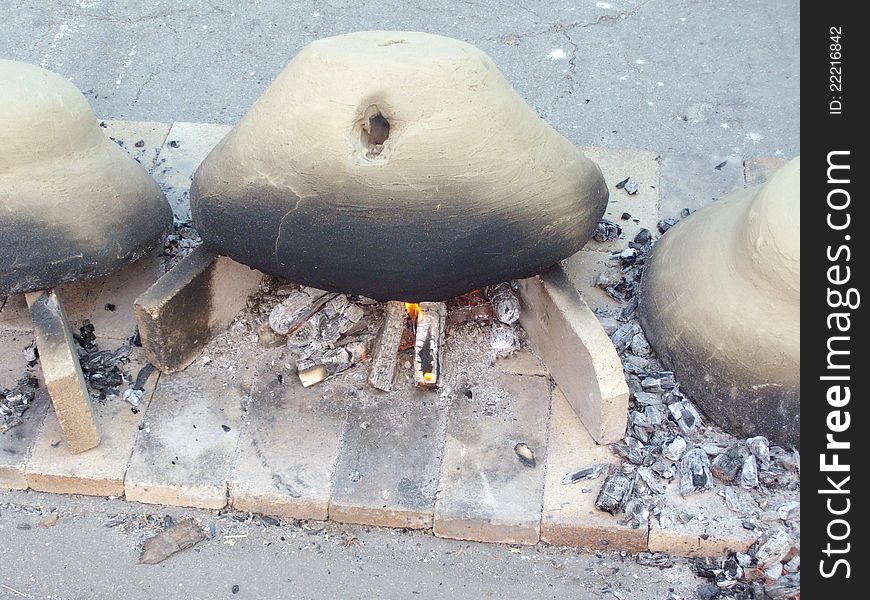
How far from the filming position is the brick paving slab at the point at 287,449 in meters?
3.94

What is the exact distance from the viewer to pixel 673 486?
392 centimetres

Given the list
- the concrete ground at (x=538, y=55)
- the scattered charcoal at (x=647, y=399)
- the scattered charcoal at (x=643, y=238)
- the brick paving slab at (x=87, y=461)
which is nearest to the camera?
the brick paving slab at (x=87, y=461)

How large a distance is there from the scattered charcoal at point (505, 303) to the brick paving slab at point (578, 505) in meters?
0.52

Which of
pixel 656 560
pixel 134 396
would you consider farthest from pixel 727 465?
pixel 134 396

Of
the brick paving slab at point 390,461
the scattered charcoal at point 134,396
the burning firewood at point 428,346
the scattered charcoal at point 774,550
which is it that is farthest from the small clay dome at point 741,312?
the scattered charcoal at point 134,396

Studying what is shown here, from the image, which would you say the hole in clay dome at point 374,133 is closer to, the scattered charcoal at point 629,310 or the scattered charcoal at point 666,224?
the scattered charcoal at point 629,310

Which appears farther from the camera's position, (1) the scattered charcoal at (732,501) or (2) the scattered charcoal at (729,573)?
(1) the scattered charcoal at (732,501)

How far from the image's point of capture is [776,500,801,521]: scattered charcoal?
379cm

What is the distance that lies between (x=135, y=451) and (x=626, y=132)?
3192 mm

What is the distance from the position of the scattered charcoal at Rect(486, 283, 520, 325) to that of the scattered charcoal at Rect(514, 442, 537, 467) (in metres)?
0.56

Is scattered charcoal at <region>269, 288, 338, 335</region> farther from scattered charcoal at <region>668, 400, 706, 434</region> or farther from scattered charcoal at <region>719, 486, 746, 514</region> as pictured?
scattered charcoal at <region>719, 486, 746, 514</region>

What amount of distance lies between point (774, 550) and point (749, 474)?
289 millimetres

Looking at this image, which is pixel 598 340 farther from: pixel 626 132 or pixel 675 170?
pixel 626 132

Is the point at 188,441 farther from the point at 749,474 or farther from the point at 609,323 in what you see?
the point at 749,474
